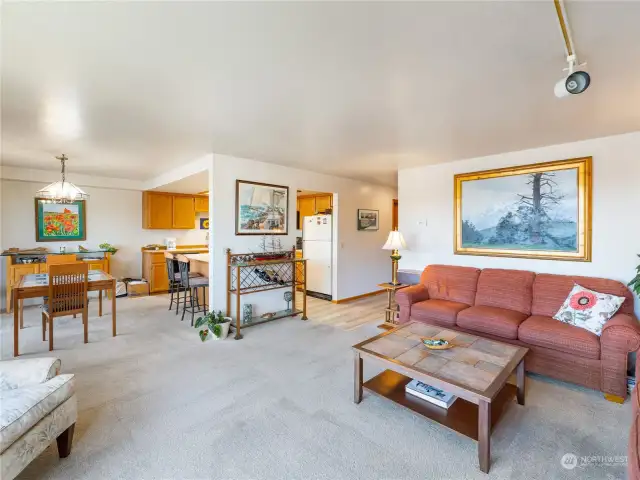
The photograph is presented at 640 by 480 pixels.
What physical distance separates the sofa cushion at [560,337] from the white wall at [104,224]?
6507 mm

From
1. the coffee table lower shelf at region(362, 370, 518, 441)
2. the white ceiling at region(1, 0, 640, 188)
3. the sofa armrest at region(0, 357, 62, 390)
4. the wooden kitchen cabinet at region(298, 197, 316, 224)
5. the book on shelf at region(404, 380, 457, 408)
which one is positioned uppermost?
the white ceiling at region(1, 0, 640, 188)

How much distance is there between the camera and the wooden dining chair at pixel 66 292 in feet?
10.6

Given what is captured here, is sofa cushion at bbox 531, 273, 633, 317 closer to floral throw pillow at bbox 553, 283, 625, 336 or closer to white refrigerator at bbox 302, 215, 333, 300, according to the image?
floral throw pillow at bbox 553, 283, 625, 336

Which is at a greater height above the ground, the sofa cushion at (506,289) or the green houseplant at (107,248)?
the green houseplant at (107,248)

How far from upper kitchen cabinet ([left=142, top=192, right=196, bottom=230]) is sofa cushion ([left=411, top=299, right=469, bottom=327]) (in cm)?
521

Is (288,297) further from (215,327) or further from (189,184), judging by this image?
(189,184)

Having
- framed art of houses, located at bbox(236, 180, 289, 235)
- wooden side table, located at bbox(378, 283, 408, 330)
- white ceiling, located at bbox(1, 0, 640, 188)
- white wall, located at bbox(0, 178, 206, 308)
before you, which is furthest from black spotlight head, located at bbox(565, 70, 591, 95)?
white wall, located at bbox(0, 178, 206, 308)

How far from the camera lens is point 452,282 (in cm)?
381

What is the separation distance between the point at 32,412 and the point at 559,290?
4.23m

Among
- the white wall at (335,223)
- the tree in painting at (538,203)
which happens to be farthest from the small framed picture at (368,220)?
the tree in painting at (538,203)

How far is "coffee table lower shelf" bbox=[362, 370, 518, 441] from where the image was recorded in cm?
189

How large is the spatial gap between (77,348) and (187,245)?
378cm

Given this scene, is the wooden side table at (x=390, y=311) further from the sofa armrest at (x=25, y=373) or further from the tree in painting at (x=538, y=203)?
the sofa armrest at (x=25, y=373)

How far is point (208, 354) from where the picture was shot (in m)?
3.21
